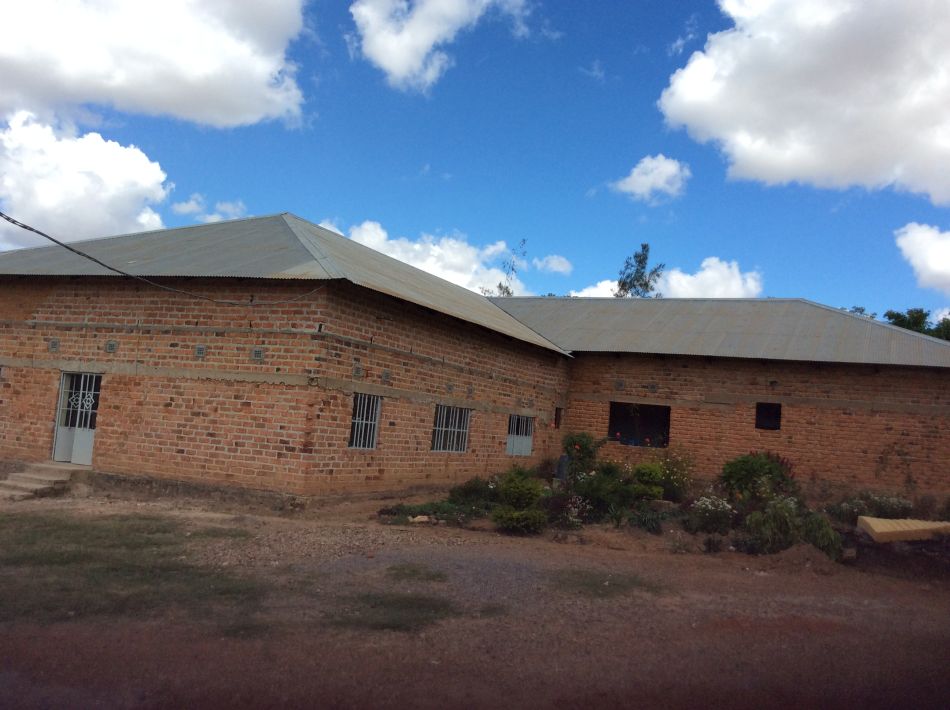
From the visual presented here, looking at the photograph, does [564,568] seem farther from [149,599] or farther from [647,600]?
[149,599]

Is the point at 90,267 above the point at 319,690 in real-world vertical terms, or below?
above

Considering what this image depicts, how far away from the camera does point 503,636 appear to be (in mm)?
5793

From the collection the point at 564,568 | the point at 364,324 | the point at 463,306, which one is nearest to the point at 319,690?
the point at 564,568

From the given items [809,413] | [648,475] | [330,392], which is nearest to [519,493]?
[330,392]

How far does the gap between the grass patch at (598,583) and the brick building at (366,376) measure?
173 inches

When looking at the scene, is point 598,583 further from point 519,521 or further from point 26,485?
point 26,485

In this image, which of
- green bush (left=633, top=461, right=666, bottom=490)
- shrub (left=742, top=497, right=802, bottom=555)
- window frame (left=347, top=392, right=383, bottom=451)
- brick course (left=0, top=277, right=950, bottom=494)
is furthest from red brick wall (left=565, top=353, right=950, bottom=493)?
window frame (left=347, top=392, right=383, bottom=451)

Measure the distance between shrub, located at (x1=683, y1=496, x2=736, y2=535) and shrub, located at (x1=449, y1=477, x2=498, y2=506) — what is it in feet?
11.0

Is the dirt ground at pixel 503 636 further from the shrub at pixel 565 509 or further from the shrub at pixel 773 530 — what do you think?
the shrub at pixel 565 509

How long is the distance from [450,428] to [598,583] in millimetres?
6986

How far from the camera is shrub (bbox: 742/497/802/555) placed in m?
9.91

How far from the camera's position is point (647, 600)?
286 inches

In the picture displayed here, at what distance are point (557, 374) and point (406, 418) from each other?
21.1 feet

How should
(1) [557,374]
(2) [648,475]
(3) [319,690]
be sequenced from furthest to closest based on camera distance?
(1) [557,374] < (2) [648,475] < (3) [319,690]
